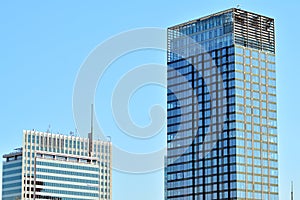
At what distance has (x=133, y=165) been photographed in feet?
278

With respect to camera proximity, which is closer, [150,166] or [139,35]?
[139,35]

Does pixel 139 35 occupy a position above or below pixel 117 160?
above

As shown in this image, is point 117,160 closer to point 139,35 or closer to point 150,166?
point 150,166

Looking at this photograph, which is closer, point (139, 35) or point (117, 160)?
point (139, 35)

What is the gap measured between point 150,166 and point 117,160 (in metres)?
4.06

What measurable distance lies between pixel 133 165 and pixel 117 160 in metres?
5.39

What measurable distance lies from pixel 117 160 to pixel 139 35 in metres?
16.2

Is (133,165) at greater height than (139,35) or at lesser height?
lesser

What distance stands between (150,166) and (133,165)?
14.8 ft

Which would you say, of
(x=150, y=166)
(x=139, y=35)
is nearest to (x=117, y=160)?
(x=150, y=166)

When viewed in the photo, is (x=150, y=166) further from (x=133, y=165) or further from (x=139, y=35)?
(x=139, y=35)

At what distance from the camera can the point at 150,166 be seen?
88688 mm

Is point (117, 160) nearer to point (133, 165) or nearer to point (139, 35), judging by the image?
point (133, 165)

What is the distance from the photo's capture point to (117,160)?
89625mm
